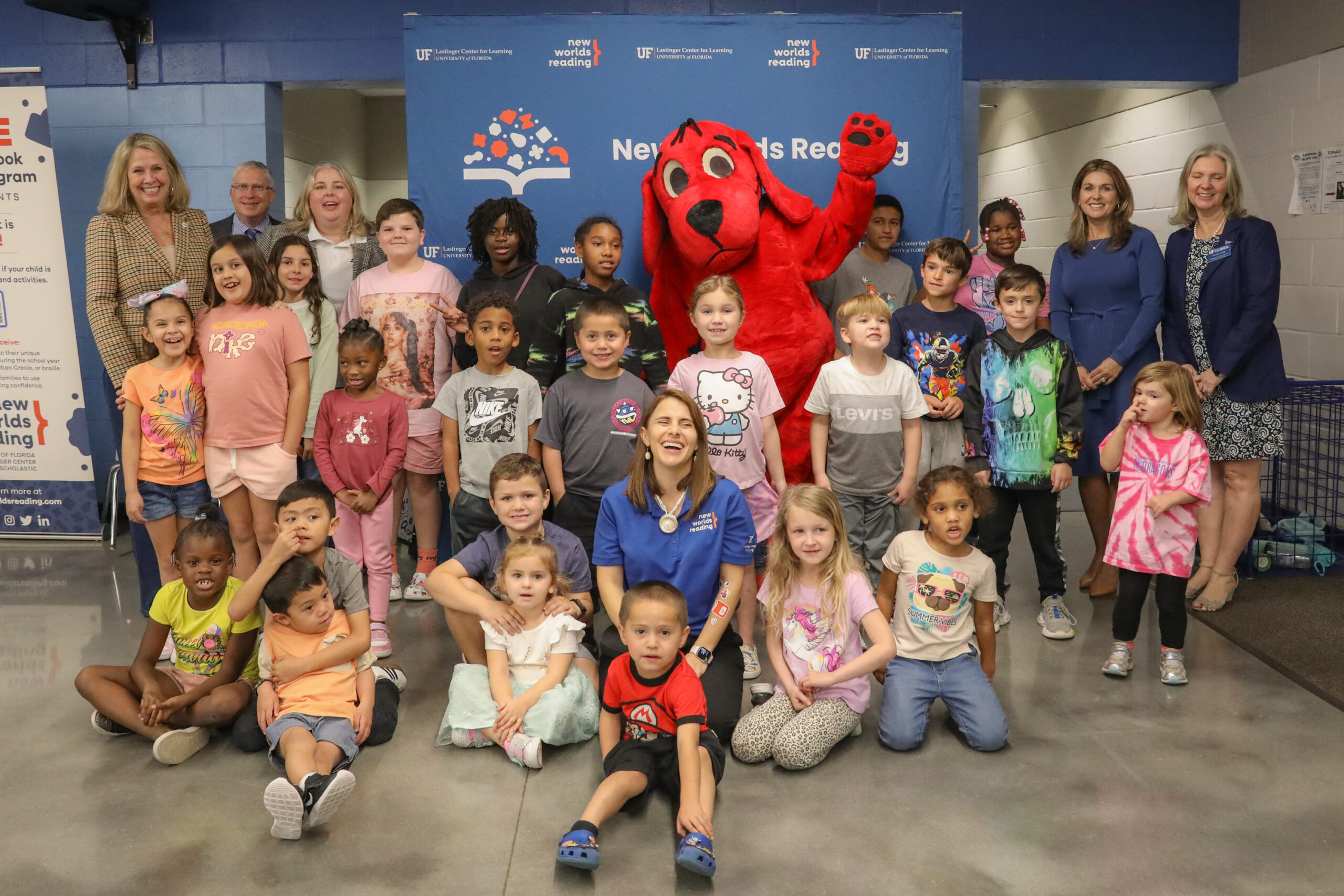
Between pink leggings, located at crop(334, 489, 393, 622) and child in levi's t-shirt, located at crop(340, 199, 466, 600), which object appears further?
child in levi's t-shirt, located at crop(340, 199, 466, 600)

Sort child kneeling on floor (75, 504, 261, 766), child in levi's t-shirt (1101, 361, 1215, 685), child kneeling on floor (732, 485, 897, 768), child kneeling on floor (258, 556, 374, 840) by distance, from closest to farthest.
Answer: child kneeling on floor (258, 556, 374, 840) → child kneeling on floor (732, 485, 897, 768) → child kneeling on floor (75, 504, 261, 766) → child in levi's t-shirt (1101, 361, 1215, 685)

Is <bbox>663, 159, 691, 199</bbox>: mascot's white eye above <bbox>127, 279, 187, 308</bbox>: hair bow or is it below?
above

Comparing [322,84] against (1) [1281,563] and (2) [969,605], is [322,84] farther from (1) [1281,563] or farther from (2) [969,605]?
(1) [1281,563]

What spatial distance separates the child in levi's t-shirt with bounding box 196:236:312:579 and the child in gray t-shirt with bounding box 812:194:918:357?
202cm

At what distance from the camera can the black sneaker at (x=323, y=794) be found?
8.07 feet

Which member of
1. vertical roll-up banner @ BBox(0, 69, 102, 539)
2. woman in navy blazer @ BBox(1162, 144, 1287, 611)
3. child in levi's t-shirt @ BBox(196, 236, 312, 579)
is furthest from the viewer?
vertical roll-up banner @ BBox(0, 69, 102, 539)

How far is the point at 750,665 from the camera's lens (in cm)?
346

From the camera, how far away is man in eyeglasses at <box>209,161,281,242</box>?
4.43m

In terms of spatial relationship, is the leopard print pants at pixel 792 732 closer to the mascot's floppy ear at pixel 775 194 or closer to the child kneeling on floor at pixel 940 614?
the child kneeling on floor at pixel 940 614

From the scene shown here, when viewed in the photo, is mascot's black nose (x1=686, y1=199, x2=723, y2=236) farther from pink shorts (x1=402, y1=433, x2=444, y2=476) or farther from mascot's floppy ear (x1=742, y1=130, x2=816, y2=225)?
pink shorts (x1=402, y1=433, x2=444, y2=476)

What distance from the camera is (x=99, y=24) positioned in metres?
5.47

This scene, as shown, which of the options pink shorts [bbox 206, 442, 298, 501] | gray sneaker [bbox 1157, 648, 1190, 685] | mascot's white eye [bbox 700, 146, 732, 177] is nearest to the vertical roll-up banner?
pink shorts [bbox 206, 442, 298, 501]

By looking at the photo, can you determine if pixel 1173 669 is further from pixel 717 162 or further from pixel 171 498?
pixel 171 498

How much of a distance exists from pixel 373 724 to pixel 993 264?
302 cm
